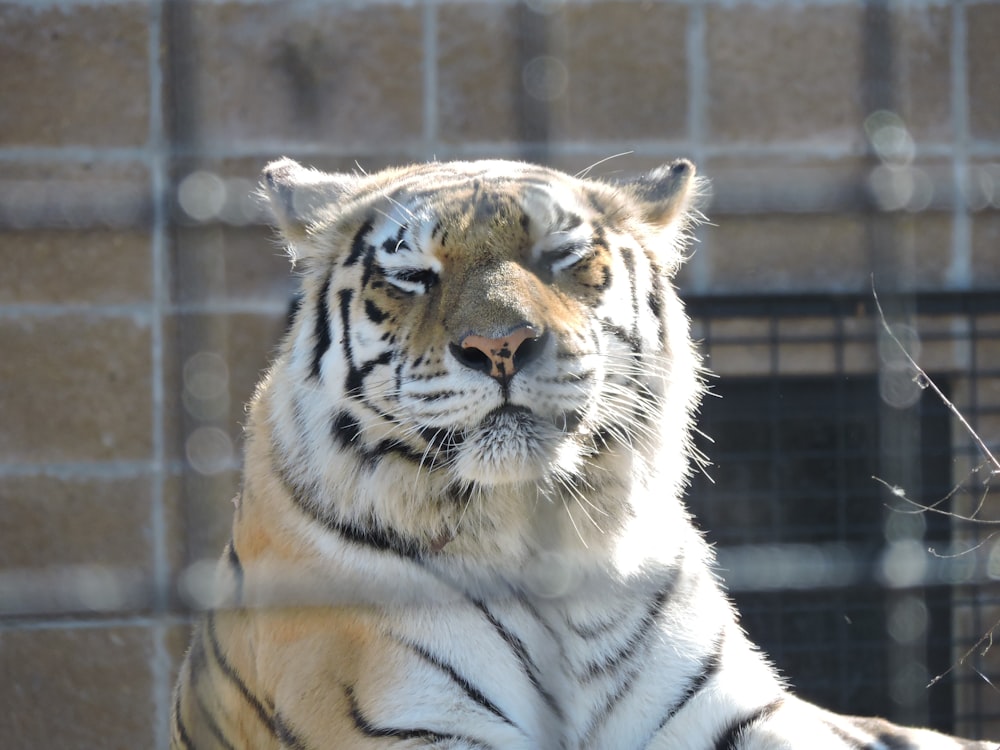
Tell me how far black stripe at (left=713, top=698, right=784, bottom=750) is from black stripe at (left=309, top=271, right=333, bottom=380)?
87 cm

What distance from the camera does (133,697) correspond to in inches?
138

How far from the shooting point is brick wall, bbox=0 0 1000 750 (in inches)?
137

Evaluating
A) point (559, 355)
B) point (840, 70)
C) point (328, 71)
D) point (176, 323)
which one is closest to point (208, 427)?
point (176, 323)

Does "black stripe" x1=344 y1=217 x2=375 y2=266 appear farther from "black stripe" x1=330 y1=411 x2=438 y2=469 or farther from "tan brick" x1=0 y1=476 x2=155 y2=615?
"tan brick" x1=0 y1=476 x2=155 y2=615

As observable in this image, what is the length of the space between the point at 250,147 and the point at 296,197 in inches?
57.7

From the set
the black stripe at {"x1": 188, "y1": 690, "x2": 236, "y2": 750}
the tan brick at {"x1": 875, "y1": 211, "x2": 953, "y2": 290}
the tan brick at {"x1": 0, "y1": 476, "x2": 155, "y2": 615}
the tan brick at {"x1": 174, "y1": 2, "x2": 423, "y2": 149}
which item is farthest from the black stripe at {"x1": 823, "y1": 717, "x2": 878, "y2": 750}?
the tan brick at {"x1": 174, "y1": 2, "x2": 423, "y2": 149}

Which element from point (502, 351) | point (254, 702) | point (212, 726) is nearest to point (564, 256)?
point (502, 351)

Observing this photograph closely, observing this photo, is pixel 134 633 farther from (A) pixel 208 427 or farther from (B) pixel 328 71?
(B) pixel 328 71

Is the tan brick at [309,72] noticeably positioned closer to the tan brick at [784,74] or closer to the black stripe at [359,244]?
the tan brick at [784,74]

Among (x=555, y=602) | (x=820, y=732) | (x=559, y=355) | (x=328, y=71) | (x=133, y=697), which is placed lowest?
(x=133, y=697)

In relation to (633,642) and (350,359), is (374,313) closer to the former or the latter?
(350,359)

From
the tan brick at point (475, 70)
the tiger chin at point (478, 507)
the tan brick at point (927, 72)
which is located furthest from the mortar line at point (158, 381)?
the tan brick at point (927, 72)

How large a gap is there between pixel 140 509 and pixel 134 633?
0.35m

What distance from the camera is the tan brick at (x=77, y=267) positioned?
348 cm
